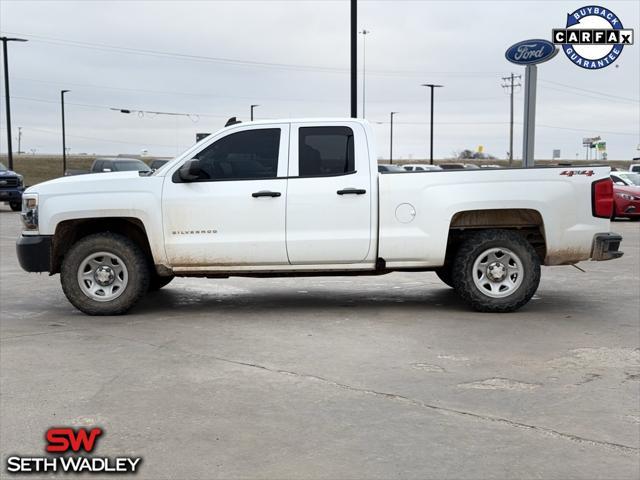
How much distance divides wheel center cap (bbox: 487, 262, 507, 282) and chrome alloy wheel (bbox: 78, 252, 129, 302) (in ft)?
13.4

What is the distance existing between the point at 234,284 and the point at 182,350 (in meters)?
4.31

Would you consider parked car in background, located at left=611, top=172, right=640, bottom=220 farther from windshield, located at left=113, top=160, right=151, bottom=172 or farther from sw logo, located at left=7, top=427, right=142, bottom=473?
sw logo, located at left=7, top=427, right=142, bottom=473

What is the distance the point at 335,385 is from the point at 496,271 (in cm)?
351

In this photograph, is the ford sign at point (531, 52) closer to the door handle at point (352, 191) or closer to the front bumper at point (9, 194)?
the door handle at point (352, 191)

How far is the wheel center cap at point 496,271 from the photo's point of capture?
8.59m

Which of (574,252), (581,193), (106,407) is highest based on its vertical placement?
(581,193)

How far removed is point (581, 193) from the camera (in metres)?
8.56

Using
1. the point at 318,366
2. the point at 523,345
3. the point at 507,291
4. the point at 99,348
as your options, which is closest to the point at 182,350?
the point at 99,348

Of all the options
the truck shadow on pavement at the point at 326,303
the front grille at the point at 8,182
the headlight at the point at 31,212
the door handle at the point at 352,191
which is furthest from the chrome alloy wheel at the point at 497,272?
the front grille at the point at 8,182

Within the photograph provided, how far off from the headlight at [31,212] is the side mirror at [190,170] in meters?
1.70

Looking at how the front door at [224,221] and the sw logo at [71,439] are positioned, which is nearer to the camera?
the sw logo at [71,439]

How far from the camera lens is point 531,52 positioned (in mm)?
17484

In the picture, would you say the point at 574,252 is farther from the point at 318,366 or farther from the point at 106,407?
the point at 106,407

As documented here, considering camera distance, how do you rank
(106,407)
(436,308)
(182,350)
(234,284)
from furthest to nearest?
1. (234,284)
2. (436,308)
3. (182,350)
4. (106,407)
